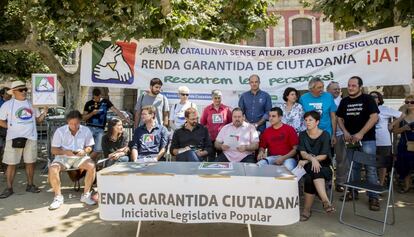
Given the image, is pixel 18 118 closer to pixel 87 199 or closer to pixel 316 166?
pixel 87 199

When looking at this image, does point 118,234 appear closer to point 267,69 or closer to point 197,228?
point 197,228

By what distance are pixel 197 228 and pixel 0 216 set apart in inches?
114

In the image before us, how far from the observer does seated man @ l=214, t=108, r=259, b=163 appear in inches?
251

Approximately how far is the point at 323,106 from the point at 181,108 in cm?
256

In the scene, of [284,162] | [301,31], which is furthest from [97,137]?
[301,31]

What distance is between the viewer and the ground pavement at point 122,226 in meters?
5.03

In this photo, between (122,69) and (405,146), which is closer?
(405,146)

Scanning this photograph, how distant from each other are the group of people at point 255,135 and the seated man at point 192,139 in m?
0.02

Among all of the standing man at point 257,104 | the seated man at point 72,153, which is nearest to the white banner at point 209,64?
the standing man at point 257,104

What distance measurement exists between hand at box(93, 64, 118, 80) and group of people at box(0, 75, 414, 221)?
961 millimetres

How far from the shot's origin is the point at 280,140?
6215 mm

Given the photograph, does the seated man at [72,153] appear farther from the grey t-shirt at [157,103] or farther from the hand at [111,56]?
the hand at [111,56]

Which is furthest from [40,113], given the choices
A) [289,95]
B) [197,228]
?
[289,95]

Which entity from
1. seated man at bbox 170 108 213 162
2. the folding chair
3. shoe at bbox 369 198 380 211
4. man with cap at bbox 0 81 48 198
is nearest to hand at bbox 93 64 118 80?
man with cap at bbox 0 81 48 198
